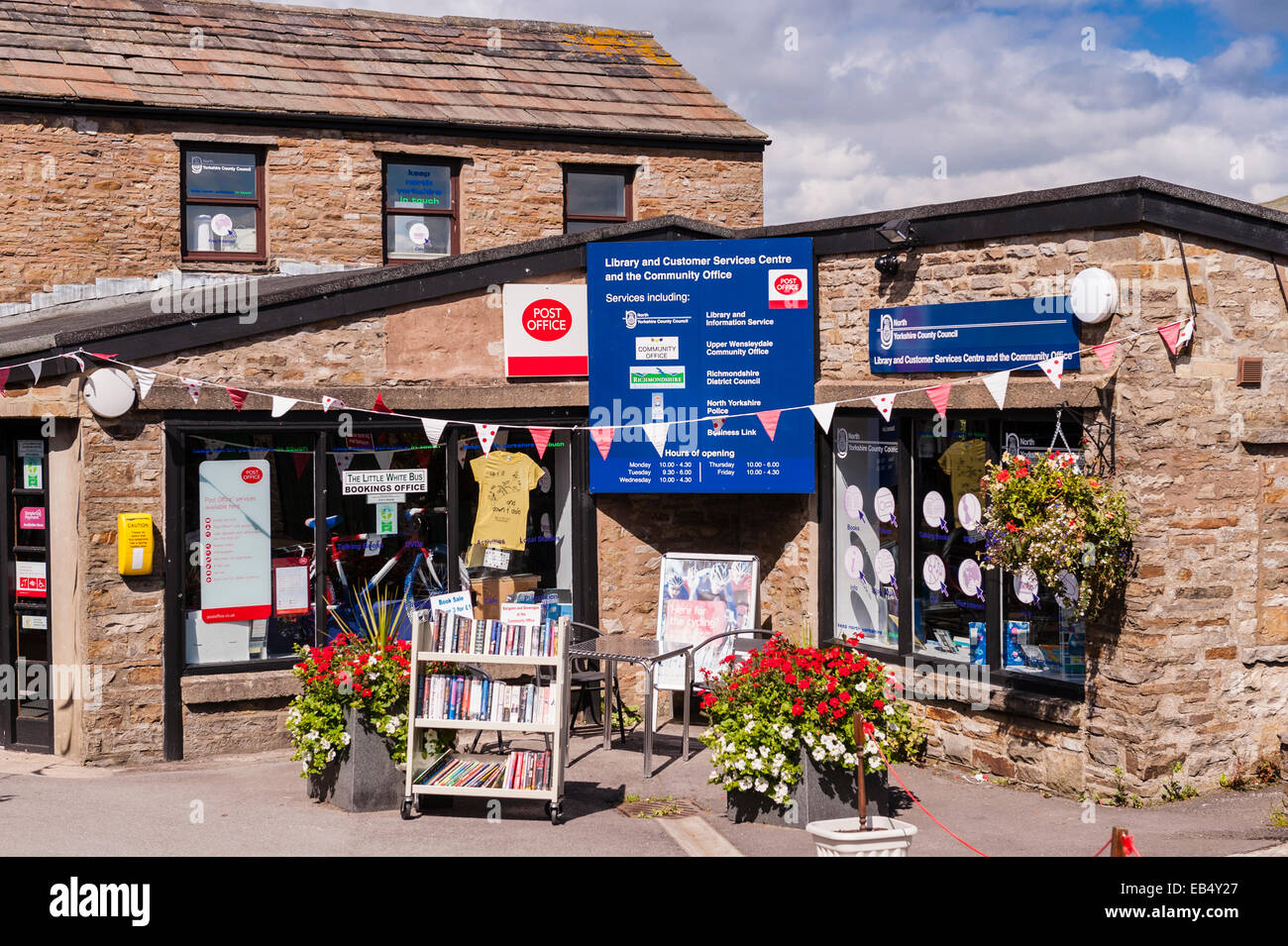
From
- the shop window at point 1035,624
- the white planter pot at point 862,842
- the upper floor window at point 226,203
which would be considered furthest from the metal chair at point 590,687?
the upper floor window at point 226,203

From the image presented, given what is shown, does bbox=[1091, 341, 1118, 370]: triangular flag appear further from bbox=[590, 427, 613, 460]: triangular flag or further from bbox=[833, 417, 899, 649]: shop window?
bbox=[590, 427, 613, 460]: triangular flag

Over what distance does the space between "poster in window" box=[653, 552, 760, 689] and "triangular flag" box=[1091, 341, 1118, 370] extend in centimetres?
344

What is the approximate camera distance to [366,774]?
334 inches

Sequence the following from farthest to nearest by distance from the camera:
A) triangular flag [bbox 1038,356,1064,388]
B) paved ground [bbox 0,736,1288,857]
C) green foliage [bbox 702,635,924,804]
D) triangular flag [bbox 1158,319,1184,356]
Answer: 1. triangular flag [bbox 1038,356,1064,388]
2. triangular flag [bbox 1158,319,1184,356]
3. green foliage [bbox 702,635,924,804]
4. paved ground [bbox 0,736,1288,857]

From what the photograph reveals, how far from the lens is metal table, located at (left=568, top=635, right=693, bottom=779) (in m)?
9.44

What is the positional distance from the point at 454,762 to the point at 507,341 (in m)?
3.89

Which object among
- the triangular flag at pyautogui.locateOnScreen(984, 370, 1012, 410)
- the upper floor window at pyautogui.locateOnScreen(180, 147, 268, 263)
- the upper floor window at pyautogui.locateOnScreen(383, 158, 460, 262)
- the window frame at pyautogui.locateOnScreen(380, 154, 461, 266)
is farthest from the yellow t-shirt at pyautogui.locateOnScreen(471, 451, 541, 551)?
the upper floor window at pyautogui.locateOnScreen(180, 147, 268, 263)

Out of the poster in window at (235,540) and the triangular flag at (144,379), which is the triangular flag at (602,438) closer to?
the poster in window at (235,540)

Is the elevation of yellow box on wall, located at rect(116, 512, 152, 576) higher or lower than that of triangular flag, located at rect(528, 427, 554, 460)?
lower

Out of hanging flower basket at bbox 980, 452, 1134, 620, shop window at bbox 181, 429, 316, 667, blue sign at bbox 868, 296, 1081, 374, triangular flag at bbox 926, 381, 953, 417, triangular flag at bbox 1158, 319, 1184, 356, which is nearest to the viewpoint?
hanging flower basket at bbox 980, 452, 1134, 620

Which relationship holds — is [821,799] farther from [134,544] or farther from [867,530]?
[134,544]

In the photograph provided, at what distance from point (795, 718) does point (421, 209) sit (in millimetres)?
9985

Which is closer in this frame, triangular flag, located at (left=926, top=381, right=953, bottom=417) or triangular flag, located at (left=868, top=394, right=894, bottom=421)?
triangular flag, located at (left=926, top=381, right=953, bottom=417)

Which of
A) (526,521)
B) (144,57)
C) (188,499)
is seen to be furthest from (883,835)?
(144,57)
